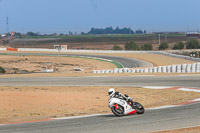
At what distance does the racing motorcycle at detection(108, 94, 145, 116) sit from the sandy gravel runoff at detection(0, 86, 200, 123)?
2.60m

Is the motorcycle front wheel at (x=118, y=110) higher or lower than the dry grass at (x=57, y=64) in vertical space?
higher

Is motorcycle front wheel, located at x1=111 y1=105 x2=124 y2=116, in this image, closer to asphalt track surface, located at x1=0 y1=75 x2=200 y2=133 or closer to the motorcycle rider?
asphalt track surface, located at x1=0 y1=75 x2=200 y2=133

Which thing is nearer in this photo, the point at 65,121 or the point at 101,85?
the point at 65,121

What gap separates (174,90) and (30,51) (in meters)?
72.9

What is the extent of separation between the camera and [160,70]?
37156 millimetres

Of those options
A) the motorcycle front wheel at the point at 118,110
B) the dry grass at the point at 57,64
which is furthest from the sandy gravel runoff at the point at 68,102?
the dry grass at the point at 57,64

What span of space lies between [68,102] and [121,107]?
644 centimetres

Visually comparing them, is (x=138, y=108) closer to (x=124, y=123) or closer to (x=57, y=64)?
(x=124, y=123)

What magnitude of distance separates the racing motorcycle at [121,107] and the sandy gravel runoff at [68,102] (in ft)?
8.53

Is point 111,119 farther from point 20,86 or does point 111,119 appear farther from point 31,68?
point 31,68

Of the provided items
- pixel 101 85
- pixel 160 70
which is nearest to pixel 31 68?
pixel 160 70

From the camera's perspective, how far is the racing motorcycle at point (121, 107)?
14883 millimetres

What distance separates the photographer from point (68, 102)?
20.9 metres

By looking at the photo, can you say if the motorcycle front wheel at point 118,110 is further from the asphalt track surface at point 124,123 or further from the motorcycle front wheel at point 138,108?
the motorcycle front wheel at point 138,108
